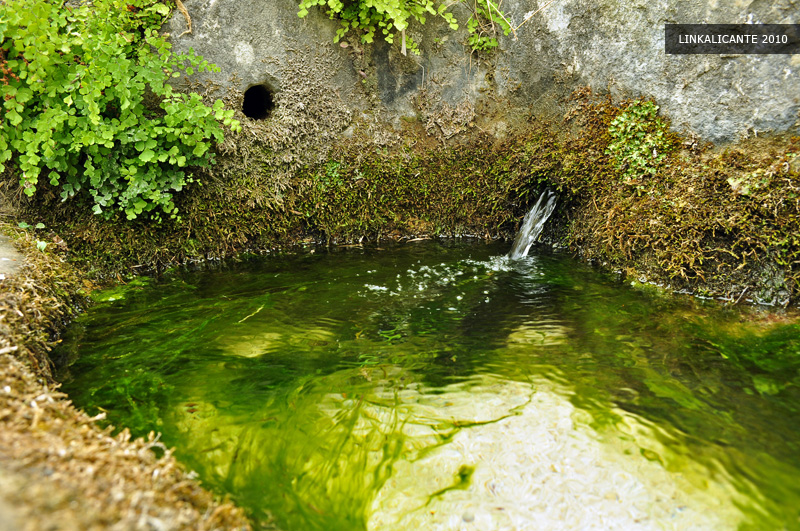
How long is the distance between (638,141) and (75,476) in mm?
5028

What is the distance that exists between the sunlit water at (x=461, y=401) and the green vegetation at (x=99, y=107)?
1.12 meters

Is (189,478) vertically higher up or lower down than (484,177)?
lower down

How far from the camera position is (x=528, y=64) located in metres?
5.58

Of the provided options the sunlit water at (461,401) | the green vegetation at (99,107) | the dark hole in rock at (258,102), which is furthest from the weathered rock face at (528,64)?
the sunlit water at (461,401)

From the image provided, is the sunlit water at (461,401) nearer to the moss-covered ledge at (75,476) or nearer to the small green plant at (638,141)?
the moss-covered ledge at (75,476)

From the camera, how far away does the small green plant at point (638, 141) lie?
4.67 m

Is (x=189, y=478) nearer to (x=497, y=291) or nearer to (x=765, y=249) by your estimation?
(x=497, y=291)

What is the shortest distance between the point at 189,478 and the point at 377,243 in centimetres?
432

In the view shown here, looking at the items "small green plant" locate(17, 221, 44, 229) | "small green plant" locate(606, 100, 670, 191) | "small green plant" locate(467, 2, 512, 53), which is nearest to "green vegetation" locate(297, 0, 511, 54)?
"small green plant" locate(467, 2, 512, 53)

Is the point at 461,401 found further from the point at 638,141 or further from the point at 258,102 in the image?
the point at 258,102

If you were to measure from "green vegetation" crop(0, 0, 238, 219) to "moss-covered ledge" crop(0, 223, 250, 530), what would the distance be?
7.28 feet

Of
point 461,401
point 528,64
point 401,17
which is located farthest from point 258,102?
point 461,401

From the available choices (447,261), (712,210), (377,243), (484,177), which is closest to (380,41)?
(484,177)

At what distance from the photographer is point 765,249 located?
383 centimetres
